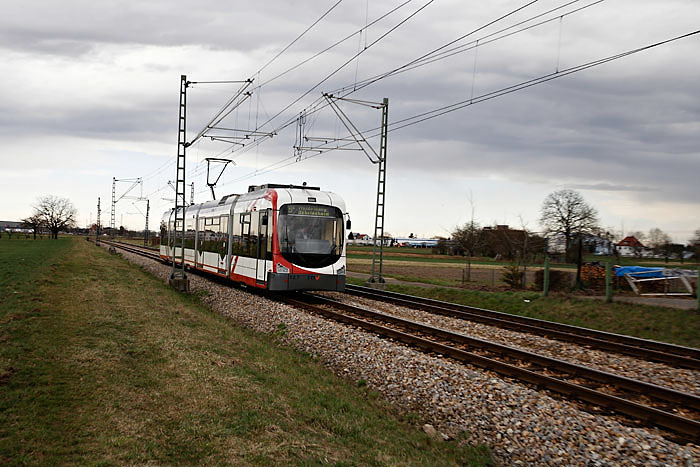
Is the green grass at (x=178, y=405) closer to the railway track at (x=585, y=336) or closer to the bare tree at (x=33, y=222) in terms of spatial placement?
the railway track at (x=585, y=336)

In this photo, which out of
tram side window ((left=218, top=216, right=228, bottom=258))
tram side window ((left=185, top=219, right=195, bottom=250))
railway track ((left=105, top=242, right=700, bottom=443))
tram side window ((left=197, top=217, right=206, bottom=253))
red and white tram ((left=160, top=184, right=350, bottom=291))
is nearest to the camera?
railway track ((left=105, top=242, right=700, bottom=443))

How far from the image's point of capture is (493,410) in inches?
291

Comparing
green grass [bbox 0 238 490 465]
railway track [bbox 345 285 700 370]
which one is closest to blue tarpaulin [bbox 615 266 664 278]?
railway track [bbox 345 285 700 370]

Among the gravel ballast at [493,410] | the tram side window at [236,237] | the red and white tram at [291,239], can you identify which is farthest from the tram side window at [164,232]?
the gravel ballast at [493,410]

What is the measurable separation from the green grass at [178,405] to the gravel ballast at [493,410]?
0.38 meters

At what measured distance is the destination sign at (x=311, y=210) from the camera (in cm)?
1769

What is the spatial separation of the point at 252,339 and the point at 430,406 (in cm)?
566

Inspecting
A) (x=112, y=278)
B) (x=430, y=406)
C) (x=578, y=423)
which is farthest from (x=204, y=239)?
(x=578, y=423)

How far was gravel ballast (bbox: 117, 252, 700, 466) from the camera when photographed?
6148mm

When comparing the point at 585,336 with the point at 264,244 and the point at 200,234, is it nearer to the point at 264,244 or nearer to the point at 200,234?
the point at 264,244

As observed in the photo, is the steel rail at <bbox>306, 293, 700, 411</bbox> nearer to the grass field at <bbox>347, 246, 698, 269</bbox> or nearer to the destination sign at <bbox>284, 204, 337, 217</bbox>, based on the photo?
the destination sign at <bbox>284, 204, 337, 217</bbox>

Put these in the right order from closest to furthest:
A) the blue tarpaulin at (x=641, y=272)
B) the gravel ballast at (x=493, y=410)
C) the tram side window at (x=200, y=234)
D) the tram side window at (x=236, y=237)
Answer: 1. the gravel ballast at (x=493, y=410)
2. the tram side window at (x=236, y=237)
3. the blue tarpaulin at (x=641, y=272)
4. the tram side window at (x=200, y=234)

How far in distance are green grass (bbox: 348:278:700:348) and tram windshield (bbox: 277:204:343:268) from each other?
19.7ft

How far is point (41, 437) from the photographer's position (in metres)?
5.35
